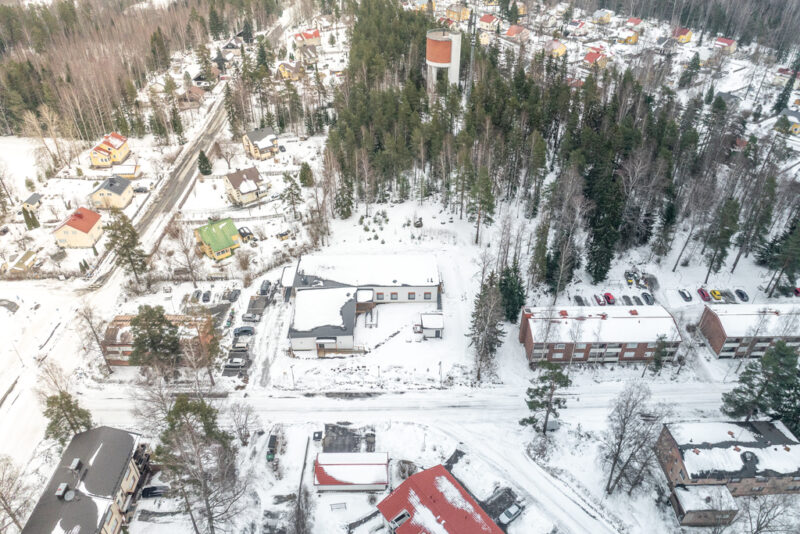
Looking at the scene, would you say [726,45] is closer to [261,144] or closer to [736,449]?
[261,144]

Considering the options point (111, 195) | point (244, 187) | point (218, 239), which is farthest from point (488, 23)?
point (218, 239)

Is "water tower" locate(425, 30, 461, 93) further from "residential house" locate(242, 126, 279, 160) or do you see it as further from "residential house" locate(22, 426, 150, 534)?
"residential house" locate(22, 426, 150, 534)

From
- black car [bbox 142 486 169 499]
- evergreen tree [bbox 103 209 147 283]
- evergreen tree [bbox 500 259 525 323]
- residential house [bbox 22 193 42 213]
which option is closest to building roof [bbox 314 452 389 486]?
black car [bbox 142 486 169 499]

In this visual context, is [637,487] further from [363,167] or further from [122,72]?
[122,72]

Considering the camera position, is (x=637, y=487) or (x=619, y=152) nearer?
(x=637, y=487)

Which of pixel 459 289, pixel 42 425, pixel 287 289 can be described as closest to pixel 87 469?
pixel 42 425

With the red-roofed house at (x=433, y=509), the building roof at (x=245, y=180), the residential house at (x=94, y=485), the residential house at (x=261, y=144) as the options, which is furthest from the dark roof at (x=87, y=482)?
the residential house at (x=261, y=144)

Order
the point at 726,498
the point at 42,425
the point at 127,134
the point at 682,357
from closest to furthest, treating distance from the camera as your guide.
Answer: the point at 726,498, the point at 42,425, the point at 682,357, the point at 127,134
